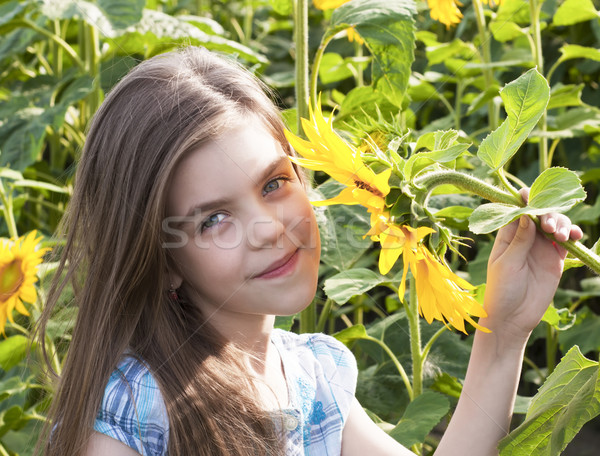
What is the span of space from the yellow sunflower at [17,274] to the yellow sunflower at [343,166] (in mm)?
670

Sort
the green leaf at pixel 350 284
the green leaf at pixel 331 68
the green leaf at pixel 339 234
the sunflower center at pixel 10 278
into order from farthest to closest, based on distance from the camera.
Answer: the green leaf at pixel 331 68 → the sunflower center at pixel 10 278 → the green leaf at pixel 339 234 → the green leaf at pixel 350 284

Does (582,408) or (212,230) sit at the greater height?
(212,230)

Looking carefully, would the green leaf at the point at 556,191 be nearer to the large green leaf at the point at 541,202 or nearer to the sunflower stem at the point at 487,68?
the large green leaf at the point at 541,202

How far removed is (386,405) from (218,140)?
1.74ft

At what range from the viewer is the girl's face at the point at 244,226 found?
2.38 feet

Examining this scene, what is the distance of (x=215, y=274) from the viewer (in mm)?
742

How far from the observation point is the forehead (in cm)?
73

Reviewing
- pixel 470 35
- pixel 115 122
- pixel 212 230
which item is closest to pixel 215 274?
pixel 212 230

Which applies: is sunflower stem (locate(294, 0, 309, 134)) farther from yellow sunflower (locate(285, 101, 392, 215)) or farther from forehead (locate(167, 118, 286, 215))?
yellow sunflower (locate(285, 101, 392, 215))

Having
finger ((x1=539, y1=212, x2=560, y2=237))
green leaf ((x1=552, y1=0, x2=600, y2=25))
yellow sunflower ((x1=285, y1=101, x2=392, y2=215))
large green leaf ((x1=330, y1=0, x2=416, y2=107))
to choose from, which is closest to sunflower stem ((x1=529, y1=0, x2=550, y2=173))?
green leaf ((x1=552, y1=0, x2=600, y2=25))

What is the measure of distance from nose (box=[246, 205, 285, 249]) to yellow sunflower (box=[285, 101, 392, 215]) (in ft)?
0.47

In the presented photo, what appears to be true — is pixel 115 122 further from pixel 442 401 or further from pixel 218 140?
pixel 442 401

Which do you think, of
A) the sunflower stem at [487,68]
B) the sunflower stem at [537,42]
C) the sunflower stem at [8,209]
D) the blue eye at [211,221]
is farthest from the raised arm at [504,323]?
the sunflower stem at [8,209]

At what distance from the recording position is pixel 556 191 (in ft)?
1.83
